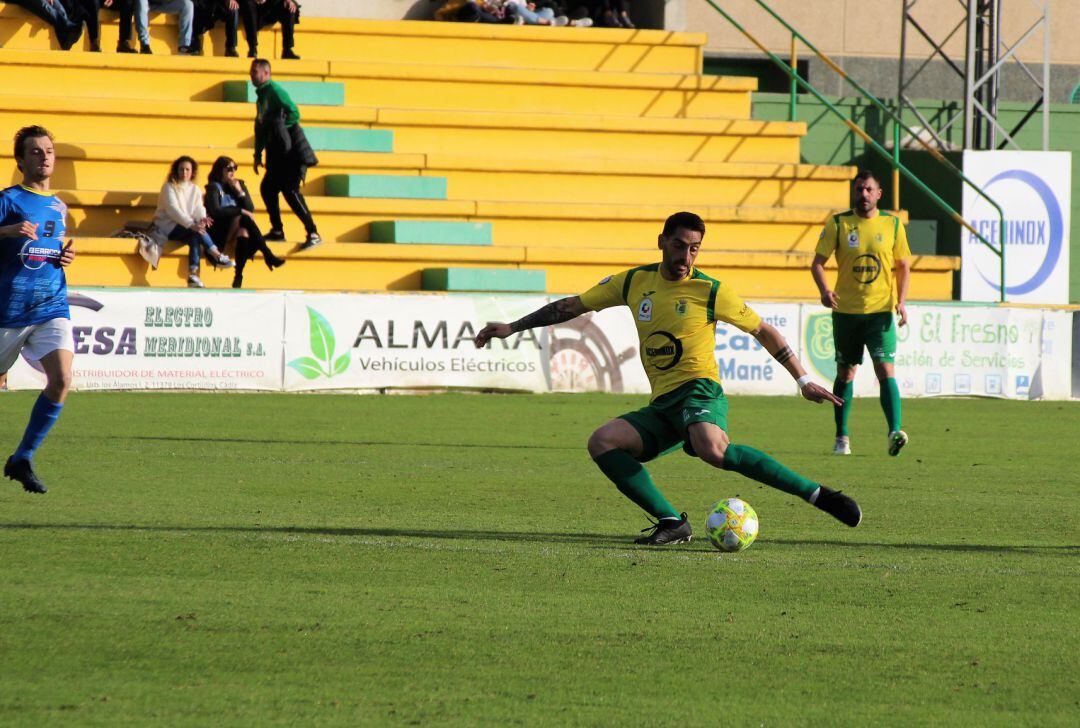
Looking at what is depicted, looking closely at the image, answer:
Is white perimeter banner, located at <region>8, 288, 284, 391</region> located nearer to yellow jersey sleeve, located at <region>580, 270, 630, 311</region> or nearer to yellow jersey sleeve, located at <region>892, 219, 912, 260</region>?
yellow jersey sleeve, located at <region>892, 219, 912, 260</region>

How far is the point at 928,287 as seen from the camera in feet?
70.3

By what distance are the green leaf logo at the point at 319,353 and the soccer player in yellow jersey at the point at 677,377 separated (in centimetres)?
938

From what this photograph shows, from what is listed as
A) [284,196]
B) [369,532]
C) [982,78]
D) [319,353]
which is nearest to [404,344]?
[319,353]

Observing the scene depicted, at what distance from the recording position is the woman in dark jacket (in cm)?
1828

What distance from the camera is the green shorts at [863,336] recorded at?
12141 mm

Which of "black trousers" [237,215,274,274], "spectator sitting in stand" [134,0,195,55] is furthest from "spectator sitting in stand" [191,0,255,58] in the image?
"black trousers" [237,215,274,274]

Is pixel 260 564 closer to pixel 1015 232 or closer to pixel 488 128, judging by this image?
pixel 488 128

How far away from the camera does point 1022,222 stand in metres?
23.0

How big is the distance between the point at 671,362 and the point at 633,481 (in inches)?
24.2

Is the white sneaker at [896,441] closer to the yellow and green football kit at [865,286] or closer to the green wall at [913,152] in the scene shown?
the yellow and green football kit at [865,286]

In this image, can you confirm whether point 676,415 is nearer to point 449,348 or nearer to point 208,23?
point 449,348

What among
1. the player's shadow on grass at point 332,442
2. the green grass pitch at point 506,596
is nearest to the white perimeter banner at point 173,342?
the player's shadow on grass at point 332,442

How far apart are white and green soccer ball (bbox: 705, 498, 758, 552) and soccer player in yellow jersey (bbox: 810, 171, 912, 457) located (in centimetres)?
508

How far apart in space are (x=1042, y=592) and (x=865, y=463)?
517 centimetres
